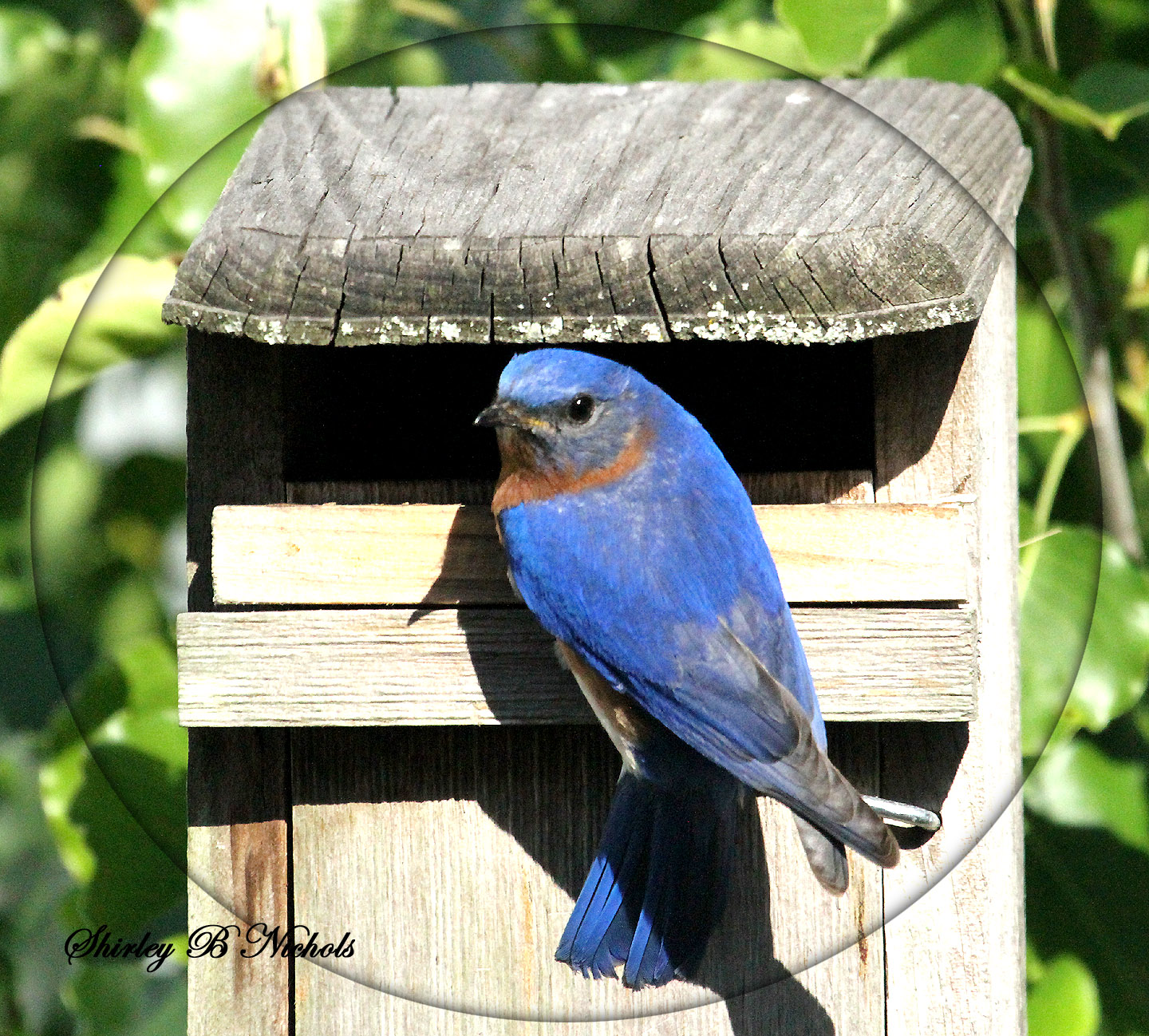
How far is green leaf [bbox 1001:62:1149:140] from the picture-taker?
95.6 inches

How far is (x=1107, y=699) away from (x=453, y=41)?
63.7 inches

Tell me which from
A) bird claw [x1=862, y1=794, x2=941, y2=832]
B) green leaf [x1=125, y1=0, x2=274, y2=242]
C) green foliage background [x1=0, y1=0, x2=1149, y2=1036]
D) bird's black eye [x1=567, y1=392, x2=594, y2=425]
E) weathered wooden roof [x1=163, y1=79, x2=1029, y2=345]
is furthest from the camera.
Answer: green leaf [x1=125, y1=0, x2=274, y2=242]

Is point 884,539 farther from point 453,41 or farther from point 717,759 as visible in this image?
point 453,41

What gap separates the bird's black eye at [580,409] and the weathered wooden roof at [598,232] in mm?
118

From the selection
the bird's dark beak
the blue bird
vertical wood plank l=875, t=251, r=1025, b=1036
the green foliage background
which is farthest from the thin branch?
the bird's dark beak

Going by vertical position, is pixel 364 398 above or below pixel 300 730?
above

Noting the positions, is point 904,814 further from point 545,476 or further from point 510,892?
point 545,476

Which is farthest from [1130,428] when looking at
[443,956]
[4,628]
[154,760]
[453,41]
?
[4,628]

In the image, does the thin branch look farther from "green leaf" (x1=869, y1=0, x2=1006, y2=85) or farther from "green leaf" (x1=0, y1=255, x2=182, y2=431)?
"green leaf" (x1=0, y1=255, x2=182, y2=431)

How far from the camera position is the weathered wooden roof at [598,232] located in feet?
5.37

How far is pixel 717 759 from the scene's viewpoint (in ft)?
5.55

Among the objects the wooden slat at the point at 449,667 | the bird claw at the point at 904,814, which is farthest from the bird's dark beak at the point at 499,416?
the bird claw at the point at 904,814

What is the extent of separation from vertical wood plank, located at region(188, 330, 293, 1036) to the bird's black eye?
20.0 inches

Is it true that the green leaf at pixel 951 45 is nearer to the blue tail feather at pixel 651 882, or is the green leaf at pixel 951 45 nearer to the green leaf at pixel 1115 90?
the green leaf at pixel 1115 90
